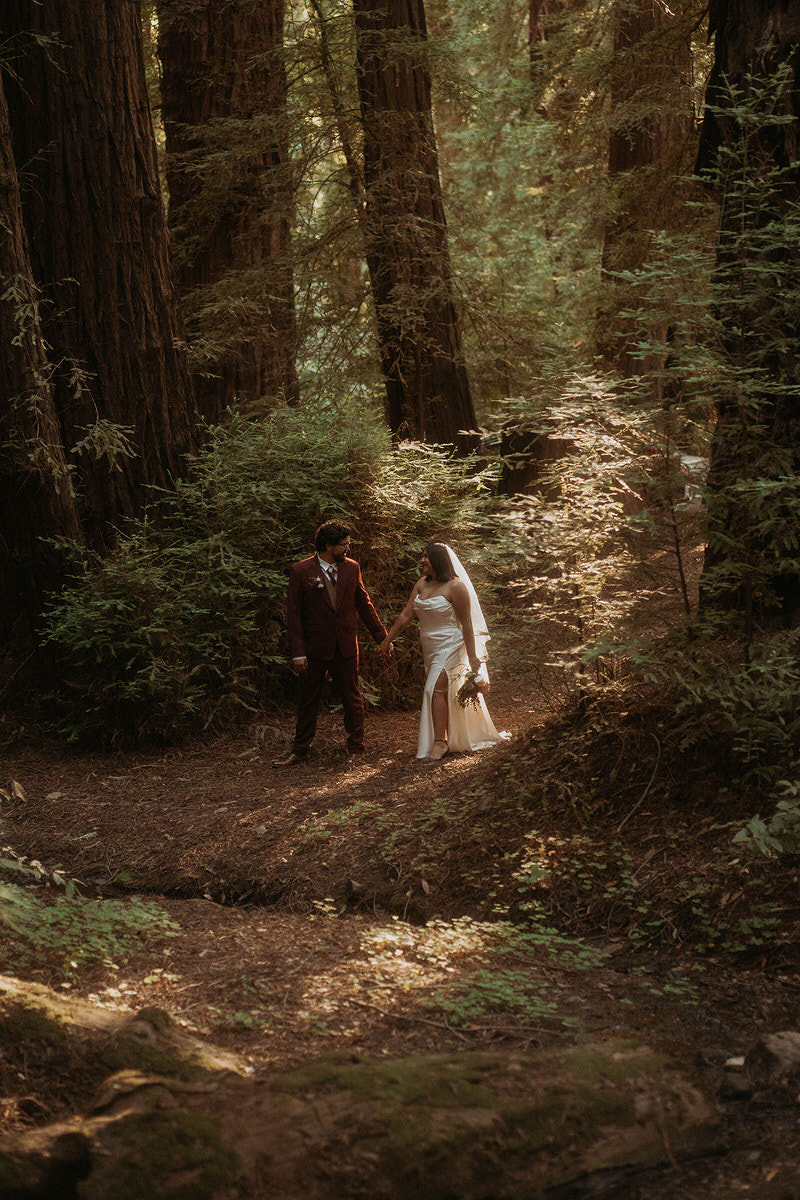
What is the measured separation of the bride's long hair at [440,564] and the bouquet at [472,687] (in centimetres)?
81

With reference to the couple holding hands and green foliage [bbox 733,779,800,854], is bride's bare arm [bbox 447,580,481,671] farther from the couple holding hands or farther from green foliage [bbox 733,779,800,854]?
green foliage [bbox 733,779,800,854]

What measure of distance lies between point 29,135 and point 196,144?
172 inches

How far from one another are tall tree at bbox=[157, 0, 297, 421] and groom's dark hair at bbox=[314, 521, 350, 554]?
5.27m

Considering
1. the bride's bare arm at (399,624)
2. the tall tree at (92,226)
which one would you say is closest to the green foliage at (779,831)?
the bride's bare arm at (399,624)

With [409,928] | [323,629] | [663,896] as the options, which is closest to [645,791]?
[663,896]

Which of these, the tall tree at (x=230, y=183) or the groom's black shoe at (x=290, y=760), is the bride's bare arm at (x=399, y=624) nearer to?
the groom's black shoe at (x=290, y=760)

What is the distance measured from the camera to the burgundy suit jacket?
9305 millimetres

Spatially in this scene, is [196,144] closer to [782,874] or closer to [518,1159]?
[782,874]

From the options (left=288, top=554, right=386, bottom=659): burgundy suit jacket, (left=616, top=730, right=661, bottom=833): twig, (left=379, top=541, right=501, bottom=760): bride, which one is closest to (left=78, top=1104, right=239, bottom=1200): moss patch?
(left=616, top=730, right=661, bottom=833): twig

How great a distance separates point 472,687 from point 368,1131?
5.36m

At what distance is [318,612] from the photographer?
9.34 metres

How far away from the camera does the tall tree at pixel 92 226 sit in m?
10.8

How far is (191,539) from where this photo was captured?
1079cm

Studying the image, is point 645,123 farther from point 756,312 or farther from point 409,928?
point 409,928
